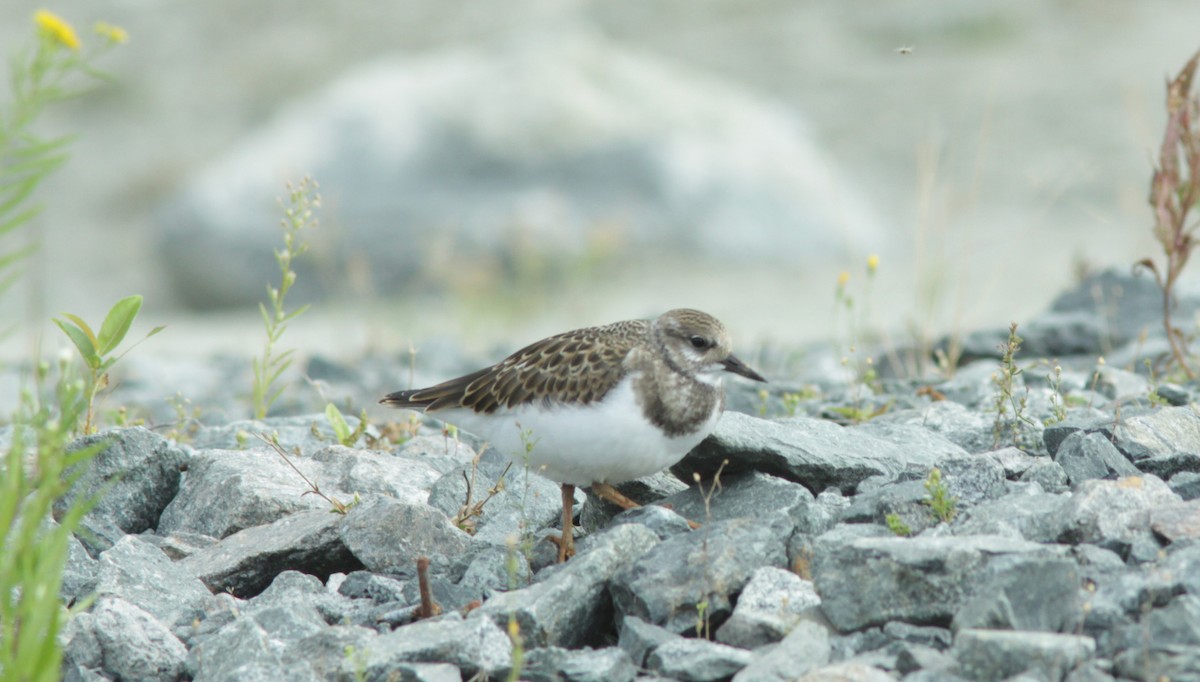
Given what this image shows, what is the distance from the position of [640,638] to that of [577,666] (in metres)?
0.21

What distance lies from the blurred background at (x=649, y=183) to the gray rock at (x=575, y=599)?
275 inches

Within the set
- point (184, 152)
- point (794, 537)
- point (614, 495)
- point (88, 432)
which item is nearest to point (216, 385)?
point (88, 432)

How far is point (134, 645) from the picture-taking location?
3803mm

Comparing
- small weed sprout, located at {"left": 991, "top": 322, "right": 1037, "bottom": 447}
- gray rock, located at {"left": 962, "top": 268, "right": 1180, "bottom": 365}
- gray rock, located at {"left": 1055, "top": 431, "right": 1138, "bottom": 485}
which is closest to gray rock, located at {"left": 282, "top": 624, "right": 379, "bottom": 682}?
gray rock, located at {"left": 1055, "top": 431, "right": 1138, "bottom": 485}

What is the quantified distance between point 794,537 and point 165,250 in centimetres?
1469

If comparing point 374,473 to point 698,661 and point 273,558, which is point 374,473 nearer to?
point 273,558

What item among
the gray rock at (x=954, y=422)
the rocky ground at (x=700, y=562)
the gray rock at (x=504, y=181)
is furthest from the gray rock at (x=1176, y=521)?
the gray rock at (x=504, y=181)

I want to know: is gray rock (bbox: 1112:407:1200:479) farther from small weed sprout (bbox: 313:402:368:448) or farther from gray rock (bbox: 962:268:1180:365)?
gray rock (bbox: 962:268:1180:365)

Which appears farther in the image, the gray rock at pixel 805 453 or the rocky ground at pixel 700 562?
the gray rock at pixel 805 453

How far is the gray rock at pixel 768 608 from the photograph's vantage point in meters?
3.63

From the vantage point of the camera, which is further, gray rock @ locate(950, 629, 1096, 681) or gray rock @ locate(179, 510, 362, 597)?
gray rock @ locate(179, 510, 362, 597)

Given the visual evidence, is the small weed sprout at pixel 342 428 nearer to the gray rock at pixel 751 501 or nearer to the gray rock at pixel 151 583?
the gray rock at pixel 151 583

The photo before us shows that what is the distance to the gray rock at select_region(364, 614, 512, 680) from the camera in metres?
3.54

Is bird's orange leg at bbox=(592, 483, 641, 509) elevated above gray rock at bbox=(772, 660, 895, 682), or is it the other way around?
bird's orange leg at bbox=(592, 483, 641, 509)
